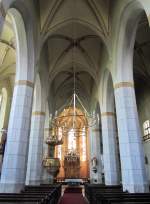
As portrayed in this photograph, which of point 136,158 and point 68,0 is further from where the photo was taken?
point 68,0

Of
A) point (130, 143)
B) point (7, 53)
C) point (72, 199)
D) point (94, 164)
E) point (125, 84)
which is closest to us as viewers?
point (130, 143)

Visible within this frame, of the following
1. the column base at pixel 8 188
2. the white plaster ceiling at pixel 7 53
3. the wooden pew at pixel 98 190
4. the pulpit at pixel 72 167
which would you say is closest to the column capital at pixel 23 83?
the white plaster ceiling at pixel 7 53

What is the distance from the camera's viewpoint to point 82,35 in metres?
14.0

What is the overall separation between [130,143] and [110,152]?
4.92m

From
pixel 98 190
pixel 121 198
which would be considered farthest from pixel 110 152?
pixel 121 198

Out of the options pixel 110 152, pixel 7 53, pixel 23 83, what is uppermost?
pixel 7 53

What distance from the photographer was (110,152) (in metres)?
13.5

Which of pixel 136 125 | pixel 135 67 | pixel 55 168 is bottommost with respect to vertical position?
pixel 55 168

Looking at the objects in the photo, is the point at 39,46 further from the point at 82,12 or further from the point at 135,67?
the point at 135,67

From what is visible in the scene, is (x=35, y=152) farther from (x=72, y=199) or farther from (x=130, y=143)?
(x=130, y=143)

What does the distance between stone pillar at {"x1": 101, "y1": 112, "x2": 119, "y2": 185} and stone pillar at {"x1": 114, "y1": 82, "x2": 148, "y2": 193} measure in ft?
13.5

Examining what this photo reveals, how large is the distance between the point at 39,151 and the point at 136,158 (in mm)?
7406

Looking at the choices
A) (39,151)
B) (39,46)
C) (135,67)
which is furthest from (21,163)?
(135,67)

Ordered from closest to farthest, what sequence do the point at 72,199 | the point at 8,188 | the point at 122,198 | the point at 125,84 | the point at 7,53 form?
1. the point at 122,198
2. the point at 8,188
3. the point at 125,84
4. the point at 72,199
5. the point at 7,53
